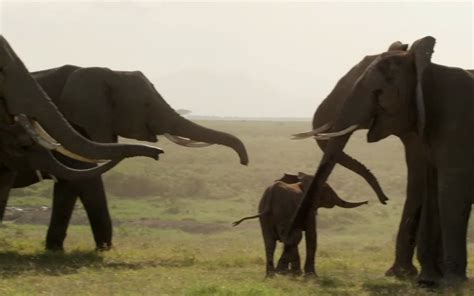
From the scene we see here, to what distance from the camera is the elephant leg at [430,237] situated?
12222 mm

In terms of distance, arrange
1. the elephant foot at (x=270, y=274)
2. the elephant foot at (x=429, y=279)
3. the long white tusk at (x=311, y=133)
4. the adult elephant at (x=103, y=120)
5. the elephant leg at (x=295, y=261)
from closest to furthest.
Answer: the elephant foot at (x=429, y=279)
the long white tusk at (x=311, y=133)
the elephant foot at (x=270, y=274)
the elephant leg at (x=295, y=261)
the adult elephant at (x=103, y=120)

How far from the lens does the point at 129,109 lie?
15.7 m

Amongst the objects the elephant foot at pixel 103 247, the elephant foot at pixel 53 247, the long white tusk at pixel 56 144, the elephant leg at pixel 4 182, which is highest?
the long white tusk at pixel 56 144

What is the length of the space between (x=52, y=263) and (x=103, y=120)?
2.64m

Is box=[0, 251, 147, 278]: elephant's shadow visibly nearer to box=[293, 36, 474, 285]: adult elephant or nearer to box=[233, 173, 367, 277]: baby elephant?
box=[233, 173, 367, 277]: baby elephant

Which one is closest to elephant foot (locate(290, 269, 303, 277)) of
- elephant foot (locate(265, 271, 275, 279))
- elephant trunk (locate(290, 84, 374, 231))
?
elephant foot (locate(265, 271, 275, 279))

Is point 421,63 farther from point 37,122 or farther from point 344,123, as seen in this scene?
point 37,122

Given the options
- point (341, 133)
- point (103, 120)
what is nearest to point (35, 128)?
point (341, 133)

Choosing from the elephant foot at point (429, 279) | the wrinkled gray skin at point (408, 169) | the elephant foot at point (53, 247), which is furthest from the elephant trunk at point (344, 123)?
the elephant foot at point (53, 247)

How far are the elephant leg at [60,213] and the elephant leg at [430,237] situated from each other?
19.0 ft

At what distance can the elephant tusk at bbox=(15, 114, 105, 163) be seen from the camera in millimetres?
11312

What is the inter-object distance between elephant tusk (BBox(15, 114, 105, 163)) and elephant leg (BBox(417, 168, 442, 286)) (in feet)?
13.1

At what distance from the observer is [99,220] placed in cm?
1541

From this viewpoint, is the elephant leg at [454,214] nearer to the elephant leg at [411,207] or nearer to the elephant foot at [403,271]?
the elephant leg at [411,207]
